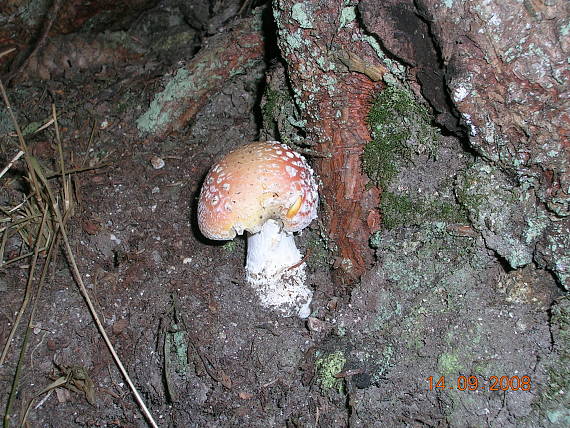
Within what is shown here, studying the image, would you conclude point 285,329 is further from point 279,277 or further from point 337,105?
point 337,105

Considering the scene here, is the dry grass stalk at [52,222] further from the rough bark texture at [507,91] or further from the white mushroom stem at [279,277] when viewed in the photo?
the rough bark texture at [507,91]

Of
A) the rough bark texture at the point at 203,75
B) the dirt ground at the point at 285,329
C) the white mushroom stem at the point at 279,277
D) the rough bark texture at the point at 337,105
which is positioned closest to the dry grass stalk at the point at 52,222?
the dirt ground at the point at 285,329

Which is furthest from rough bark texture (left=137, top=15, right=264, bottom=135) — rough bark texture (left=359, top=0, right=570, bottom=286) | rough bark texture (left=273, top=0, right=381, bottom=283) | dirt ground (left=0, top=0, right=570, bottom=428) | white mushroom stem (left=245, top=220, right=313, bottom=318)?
rough bark texture (left=359, top=0, right=570, bottom=286)

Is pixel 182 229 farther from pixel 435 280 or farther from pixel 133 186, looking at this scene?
pixel 435 280
